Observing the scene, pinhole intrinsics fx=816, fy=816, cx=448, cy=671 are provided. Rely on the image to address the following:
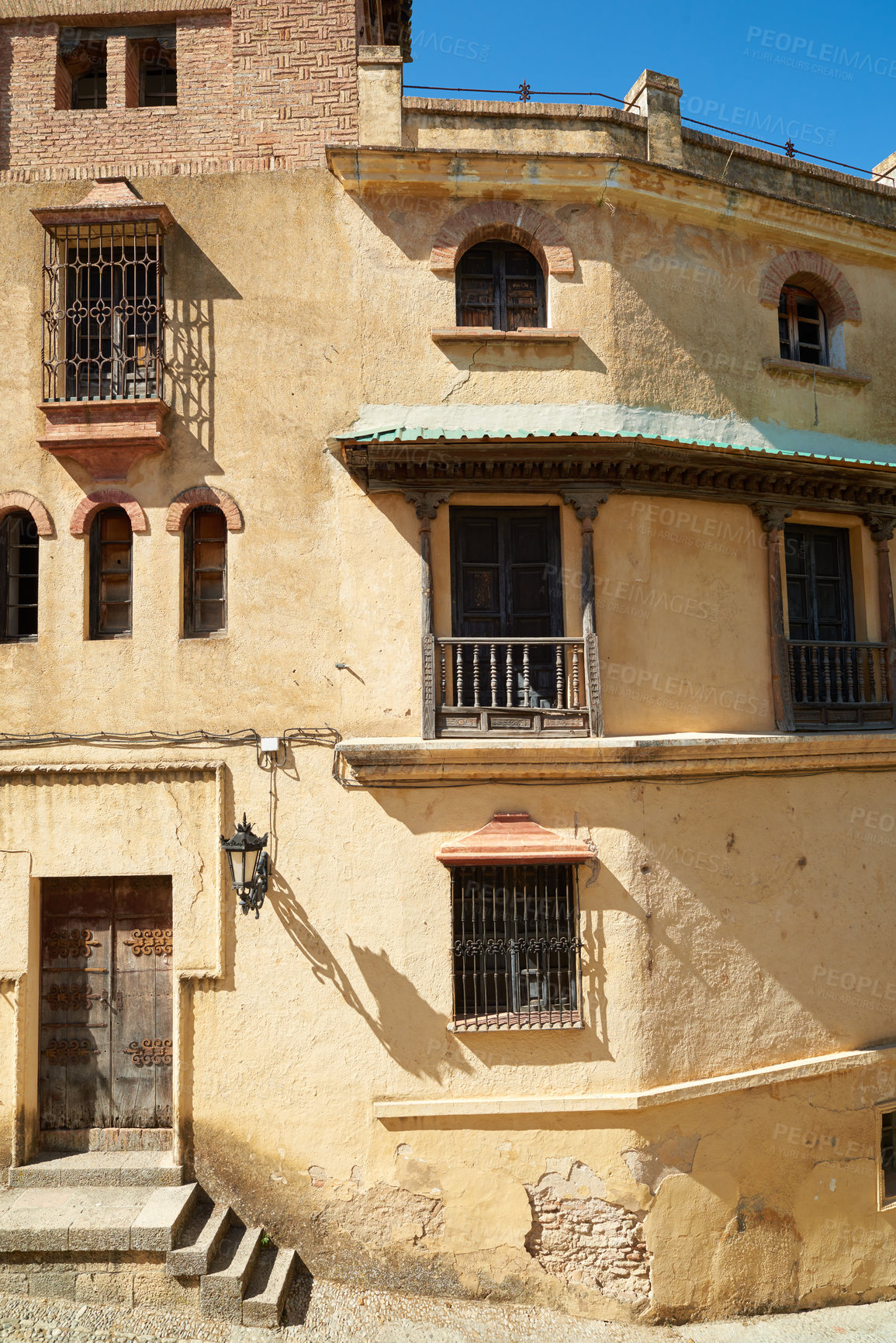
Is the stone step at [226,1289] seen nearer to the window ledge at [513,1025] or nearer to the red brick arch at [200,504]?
the window ledge at [513,1025]

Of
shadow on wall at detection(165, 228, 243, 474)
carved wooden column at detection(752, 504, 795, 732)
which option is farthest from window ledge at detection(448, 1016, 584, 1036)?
shadow on wall at detection(165, 228, 243, 474)

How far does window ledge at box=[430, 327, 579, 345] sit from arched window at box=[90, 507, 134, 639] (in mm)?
3743

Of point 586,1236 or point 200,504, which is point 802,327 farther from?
point 586,1236

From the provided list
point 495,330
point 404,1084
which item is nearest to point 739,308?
point 495,330

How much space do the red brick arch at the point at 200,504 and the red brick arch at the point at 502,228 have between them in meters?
3.18

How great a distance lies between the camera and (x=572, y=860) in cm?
757

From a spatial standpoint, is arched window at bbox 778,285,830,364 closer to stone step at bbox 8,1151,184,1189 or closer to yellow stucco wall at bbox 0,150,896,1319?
yellow stucco wall at bbox 0,150,896,1319

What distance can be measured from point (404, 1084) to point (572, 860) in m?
2.63

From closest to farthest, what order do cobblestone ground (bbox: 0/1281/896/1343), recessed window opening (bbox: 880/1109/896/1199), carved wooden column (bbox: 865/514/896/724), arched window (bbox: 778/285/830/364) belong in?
cobblestone ground (bbox: 0/1281/896/1343)
recessed window opening (bbox: 880/1109/896/1199)
carved wooden column (bbox: 865/514/896/724)
arched window (bbox: 778/285/830/364)

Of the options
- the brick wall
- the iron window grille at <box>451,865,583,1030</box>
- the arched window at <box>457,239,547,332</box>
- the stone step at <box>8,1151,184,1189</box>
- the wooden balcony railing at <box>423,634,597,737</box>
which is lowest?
the stone step at <box>8,1151,184,1189</box>

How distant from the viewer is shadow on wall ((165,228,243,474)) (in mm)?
8297

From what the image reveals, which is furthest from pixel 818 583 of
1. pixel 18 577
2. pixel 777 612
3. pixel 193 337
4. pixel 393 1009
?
pixel 18 577

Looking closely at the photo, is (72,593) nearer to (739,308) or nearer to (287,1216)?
(287,1216)

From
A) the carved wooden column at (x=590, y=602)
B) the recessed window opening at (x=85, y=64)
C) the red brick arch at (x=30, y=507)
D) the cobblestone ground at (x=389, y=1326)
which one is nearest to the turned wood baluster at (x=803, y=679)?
the carved wooden column at (x=590, y=602)
